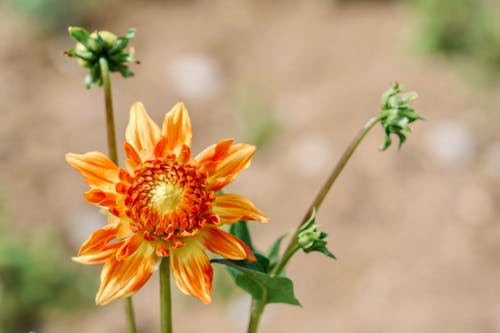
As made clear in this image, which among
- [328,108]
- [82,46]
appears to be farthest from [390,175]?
[82,46]

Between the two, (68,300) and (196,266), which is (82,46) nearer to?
(196,266)

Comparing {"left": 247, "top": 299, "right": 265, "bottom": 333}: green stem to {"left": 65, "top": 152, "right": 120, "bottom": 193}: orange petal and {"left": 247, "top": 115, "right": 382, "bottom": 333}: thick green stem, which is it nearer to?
{"left": 247, "top": 115, "right": 382, "bottom": 333}: thick green stem

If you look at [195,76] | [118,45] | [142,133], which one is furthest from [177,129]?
[195,76]

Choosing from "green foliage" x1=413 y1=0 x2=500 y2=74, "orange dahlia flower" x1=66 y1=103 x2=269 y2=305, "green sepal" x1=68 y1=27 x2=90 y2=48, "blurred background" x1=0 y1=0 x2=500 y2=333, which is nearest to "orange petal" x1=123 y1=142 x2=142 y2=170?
"orange dahlia flower" x1=66 y1=103 x2=269 y2=305

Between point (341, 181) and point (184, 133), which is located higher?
point (341, 181)

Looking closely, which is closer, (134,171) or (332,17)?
(134,171)

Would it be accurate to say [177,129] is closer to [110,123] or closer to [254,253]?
[110,123]
